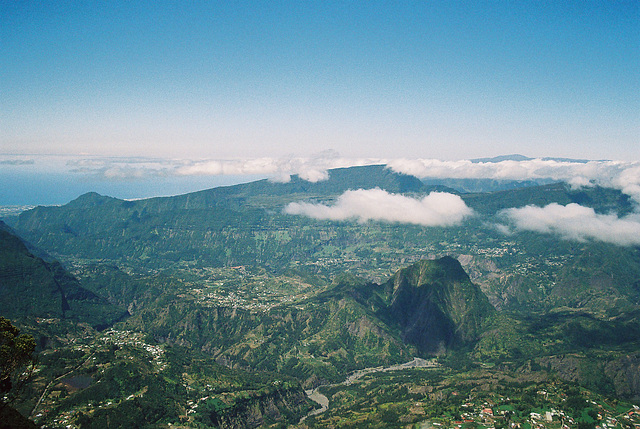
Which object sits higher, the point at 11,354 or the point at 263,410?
the point at 11,354

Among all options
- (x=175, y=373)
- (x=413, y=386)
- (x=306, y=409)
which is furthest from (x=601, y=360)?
(x=175, y=373)

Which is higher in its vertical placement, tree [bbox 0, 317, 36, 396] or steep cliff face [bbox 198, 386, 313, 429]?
tree [bbox 0, 317, 36, 396]

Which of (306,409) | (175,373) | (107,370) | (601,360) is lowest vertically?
(306,409)

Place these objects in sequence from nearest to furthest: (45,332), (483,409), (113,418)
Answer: (113,418) → (483,409) → (45,332)

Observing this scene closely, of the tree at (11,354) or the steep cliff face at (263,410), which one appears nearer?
the tree at (11,354)

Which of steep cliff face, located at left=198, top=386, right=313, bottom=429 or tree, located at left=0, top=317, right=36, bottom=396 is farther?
steep cliff face, located at left=198, top=386, right=313, bottom=429

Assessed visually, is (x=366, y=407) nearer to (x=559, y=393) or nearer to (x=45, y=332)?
(x=559, y=393)

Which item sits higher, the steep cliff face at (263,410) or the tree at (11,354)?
the tree at (11,354)

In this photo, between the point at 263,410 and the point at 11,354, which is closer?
the point at 11,354
